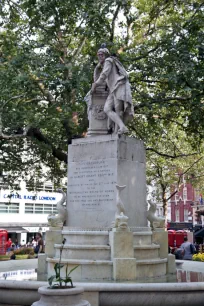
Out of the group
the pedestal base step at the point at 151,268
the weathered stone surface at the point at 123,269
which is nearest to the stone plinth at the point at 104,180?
the pedestal base step at the point at 151,268

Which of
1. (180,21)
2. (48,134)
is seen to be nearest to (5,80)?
(48,134)

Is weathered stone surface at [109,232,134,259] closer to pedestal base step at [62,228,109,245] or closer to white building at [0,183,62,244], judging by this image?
pedestal base step at [62,228,109,245]

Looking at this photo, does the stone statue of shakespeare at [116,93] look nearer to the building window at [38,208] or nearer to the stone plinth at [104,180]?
the stone plinth at [104,180]

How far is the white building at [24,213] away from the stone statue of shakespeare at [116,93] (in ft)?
125

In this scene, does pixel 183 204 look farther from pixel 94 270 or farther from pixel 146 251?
pixel 94 270

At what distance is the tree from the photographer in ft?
59.5

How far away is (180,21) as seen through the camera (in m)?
20.4

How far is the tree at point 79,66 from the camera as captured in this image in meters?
18.1

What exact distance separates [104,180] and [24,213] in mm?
43805

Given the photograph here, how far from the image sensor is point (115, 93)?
36.9 ft

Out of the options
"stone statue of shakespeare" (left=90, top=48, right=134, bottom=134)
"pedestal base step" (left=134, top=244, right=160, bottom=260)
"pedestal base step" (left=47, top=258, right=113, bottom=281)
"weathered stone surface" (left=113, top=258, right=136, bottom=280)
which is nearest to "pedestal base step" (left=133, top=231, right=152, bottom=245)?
"pedestal base step" (left=134, top=244, right=160, bottom=260)

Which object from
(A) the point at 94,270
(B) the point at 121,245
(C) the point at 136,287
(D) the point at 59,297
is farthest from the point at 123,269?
(D) the point at 59,297

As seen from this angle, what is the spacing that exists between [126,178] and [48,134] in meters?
11.5

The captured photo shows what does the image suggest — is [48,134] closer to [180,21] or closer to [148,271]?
[180,21]
